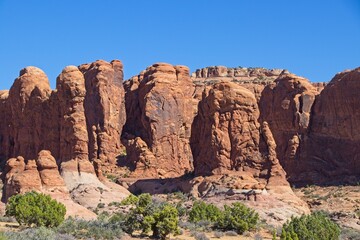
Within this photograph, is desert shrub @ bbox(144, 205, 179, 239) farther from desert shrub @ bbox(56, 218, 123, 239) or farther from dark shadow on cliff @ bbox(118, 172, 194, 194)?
dark shadow on cliff @ bbox(118, 172, 194, 194)

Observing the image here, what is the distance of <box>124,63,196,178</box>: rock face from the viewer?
66.4 m

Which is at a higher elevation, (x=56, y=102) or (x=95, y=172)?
(x=56, y=102)

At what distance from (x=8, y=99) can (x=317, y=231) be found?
4926 centimetres

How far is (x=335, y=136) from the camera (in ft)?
217

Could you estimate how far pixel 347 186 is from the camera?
196 feet

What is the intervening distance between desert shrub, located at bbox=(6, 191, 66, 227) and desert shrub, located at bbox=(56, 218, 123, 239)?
64 centimetres

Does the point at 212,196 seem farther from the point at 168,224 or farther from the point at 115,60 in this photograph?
the point at 115,60

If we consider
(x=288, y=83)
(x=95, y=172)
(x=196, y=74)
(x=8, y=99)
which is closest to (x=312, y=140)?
(x=288, y=83)

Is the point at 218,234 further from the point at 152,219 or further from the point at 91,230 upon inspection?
the point at 91,230

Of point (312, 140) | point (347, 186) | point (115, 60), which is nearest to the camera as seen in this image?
point (347, 186)

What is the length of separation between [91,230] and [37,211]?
3566 millimetres

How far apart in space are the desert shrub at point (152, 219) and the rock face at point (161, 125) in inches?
1172

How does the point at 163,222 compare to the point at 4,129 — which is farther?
the point at 4,129

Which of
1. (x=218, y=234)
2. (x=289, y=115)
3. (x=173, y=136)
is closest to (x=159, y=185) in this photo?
(x=173, y=136)
